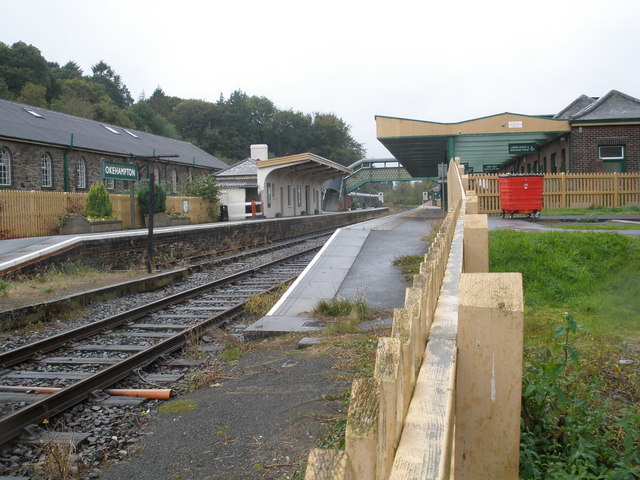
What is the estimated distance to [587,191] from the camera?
848 inches

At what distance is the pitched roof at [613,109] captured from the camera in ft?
80.1

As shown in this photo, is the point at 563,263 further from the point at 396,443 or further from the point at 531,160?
the point at 531,160

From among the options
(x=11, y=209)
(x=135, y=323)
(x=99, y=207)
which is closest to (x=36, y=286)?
(x=135, y=323)

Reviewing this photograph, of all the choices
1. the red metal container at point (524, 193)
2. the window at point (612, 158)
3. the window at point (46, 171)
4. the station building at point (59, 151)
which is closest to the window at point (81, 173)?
the station building at point (59, 151)

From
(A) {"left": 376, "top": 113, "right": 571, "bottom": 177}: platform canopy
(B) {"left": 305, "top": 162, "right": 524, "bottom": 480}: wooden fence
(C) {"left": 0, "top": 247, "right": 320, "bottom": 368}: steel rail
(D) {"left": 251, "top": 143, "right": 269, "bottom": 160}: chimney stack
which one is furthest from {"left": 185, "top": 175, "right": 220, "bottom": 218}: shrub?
(B) {"left": 305, "top": 162, "right": 524, "bottom": 480}: wooden fence

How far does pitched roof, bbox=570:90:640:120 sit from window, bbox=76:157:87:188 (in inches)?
→ 1022

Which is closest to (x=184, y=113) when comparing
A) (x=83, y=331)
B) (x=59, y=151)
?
(x=59, y=151)

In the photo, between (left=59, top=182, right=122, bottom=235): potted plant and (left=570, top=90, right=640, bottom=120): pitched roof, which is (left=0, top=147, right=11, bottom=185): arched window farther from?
(left=570, top=90, right=640, bottom=120): pitched roof

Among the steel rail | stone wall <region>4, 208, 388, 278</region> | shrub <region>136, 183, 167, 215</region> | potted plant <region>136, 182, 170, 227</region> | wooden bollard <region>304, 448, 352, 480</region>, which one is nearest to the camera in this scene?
wooden bollard <region>304, 448, 352, 480</region>

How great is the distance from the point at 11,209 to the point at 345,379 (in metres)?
16.8

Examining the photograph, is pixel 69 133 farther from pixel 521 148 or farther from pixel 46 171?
pixel 521 148

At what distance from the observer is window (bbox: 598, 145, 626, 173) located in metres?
24.5

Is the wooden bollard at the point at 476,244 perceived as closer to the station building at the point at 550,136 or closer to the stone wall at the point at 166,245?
the stone wall at the point at 166,245

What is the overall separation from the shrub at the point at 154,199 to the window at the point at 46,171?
805 cm
